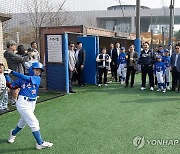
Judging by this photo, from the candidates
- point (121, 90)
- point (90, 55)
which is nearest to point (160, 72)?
point (121, 90)

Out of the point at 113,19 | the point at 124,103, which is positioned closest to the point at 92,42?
the point at 124,103

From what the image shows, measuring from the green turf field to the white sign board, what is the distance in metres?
1.39

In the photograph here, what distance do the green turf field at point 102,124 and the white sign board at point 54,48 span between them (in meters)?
1.39

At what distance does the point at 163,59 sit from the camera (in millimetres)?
9766

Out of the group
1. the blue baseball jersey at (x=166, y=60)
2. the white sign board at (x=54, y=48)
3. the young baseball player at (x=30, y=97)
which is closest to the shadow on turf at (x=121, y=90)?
the blue baseball jersey at (x=166, y=60)

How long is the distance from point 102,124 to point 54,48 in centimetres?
412

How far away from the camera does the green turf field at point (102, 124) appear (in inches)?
171

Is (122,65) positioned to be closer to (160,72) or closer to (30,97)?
(160,72)

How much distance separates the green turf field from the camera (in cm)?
436

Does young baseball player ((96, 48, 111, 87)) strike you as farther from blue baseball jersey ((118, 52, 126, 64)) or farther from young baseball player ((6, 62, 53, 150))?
young baseball player ((6, 62, 53, 150))

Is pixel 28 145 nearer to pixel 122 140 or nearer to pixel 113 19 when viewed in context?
pixel 122 140

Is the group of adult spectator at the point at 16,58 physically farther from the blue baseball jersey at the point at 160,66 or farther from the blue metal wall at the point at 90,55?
the blue baseball jersey at the point at 160,66

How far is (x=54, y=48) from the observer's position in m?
8.88

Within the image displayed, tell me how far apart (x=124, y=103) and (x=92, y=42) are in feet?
12.7
